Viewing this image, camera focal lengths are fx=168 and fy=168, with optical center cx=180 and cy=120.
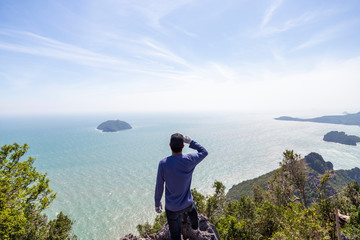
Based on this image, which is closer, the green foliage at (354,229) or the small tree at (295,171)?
the green foliage at (354,229)

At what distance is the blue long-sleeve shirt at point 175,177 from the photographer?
12.0 feet

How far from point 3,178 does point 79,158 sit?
13092cm

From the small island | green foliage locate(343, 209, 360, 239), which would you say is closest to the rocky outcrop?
green foliage locate(343, 209, 360, 239)

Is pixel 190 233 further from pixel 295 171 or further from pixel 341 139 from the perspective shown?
pixel 341 139

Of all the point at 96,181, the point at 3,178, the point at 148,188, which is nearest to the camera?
the point at 3,178

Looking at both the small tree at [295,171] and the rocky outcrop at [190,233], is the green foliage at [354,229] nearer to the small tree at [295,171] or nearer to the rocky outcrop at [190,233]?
the rocky outcrop at [190,233]

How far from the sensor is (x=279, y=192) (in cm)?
2328

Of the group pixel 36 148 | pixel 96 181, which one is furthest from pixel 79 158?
pixel 36 148

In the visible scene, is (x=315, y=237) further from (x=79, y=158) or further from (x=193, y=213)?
(x=79, y=158)

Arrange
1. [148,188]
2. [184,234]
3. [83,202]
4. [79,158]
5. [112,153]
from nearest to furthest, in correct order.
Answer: [184,234] < [83,202] < [148,188] < [79,158] < [112,153]

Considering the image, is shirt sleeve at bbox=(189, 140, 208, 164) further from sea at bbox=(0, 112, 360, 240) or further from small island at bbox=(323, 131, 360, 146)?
small island at bbox=(323, 131, 360, 146)

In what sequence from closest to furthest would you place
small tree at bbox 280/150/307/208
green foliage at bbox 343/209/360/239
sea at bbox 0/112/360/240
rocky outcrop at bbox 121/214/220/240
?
rocky outcrop at bbox 121/214/220/240 → green foliage at bbox 343/209/360/239 → small tree at bbox 280/150/307/208 → sea at bbox 0/112/360/240

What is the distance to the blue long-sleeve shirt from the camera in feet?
12.0

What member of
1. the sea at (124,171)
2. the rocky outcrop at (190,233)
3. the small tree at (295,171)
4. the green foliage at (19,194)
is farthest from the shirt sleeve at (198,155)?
the sea at (124,171)
